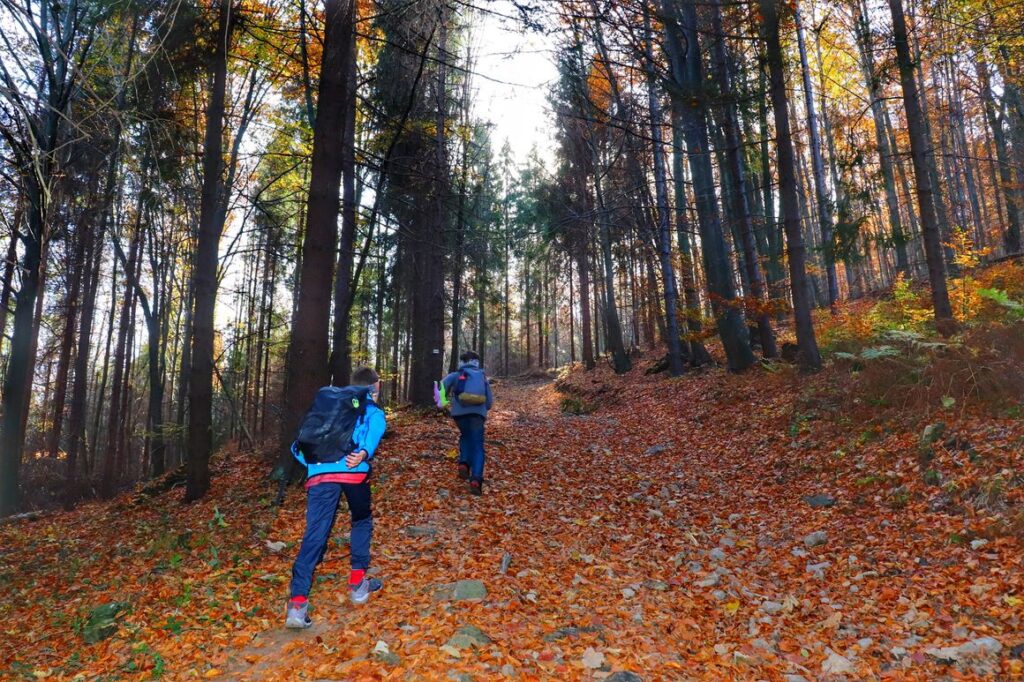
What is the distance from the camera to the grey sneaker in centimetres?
409

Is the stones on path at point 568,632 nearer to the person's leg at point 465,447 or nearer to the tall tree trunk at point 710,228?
the person's leg at point 465,447

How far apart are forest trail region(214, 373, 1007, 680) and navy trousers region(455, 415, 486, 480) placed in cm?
45

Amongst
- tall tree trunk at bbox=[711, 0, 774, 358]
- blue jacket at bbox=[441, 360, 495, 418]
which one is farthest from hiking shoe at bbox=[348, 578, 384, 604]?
tall tree trunk at bbox=[711, 0, 774, 358]

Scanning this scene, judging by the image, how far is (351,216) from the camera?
11.6 m

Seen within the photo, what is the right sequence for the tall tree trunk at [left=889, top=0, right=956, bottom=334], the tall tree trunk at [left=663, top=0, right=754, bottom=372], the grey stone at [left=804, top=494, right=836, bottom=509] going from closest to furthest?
the grey stone at [left=804, top=494, right=836, bottom=509] → the tall tree trunk at [left=889, top=0, right=956, bottom=334] → the tall tree trunk at [left=663, top=0, right=754, bottom=372]

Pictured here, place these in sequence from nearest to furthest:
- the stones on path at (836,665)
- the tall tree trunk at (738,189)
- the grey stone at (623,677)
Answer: the grey stone at (623,677) → the stones on path at (836,665) → the tall tree trunk at (738,189)

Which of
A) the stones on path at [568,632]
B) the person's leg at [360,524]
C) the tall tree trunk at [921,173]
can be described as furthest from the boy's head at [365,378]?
the tall tree trunk at [921,173]

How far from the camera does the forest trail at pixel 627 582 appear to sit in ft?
12.3

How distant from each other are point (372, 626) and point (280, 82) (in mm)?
11569

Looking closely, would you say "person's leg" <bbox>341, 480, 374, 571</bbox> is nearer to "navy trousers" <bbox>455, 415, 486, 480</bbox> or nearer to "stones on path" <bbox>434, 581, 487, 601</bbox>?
"stones on path" <bbox>434, 581, 487, 601</bbox>

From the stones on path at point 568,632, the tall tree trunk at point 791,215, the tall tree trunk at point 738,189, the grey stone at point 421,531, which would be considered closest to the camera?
the stones on path at point 568,632

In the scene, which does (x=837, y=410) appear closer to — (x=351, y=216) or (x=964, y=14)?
(x=964, y=14)

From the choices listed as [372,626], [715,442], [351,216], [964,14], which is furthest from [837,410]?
[351,216]

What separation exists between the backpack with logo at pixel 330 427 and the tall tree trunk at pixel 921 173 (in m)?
9.61
